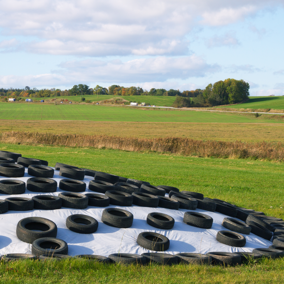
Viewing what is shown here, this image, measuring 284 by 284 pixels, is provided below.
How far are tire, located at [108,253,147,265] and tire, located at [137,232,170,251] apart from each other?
460 mm

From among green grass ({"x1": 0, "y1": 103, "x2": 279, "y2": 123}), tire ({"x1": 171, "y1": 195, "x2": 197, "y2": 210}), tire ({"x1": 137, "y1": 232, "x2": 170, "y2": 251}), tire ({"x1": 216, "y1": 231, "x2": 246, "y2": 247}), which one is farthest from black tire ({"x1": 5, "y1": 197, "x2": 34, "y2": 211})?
green grass ({"x1": 0, "y1": 103, "x2": 279, "y2": 123})

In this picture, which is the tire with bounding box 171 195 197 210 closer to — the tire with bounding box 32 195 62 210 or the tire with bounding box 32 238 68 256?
the tire with bounding box 32 195 62 210

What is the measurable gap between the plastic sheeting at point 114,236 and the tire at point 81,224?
8cm

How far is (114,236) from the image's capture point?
19.2ft

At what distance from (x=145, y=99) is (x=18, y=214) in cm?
17451

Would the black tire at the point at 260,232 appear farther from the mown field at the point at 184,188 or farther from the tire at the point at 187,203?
the mown field at the point at 184,188

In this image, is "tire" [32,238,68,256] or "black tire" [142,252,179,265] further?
"black tire" [142,252,179,265]

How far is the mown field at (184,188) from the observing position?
14.1 ft

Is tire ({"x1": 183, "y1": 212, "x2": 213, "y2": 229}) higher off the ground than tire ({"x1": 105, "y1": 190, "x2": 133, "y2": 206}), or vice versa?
tire ({"x1": 105, "y1": 190, "x2": 133, "y2": 206})

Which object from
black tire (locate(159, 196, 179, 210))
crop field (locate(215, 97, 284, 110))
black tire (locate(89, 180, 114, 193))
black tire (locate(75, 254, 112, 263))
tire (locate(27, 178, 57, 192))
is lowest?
black tire (locate(75, 254, 112, 263))

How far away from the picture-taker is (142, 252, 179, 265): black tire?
16.9 ft

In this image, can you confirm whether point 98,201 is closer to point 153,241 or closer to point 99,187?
point 99,187

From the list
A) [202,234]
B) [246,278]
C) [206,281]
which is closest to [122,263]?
[206,281]

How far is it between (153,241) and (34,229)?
2.29 metres
